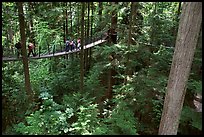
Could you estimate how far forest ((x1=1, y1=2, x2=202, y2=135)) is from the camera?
5.02 meters

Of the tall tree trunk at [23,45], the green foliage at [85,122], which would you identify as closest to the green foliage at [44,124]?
the green foliage at [85,122]

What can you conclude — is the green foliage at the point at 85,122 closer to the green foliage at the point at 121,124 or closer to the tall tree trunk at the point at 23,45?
the green foliage at the point at 121,124

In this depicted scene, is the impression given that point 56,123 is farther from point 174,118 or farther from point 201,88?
point 201,88

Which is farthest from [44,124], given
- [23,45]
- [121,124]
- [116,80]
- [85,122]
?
[116,80]

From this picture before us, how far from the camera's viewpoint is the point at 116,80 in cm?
1203

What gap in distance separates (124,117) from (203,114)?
82.3 inches

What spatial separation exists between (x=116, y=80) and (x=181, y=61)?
24.3 feet

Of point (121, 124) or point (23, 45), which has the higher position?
point (23, 45)

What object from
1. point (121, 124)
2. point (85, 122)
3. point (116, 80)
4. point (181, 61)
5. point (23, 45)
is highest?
point (181, 61)

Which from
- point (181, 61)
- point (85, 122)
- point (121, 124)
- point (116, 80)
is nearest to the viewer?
point (181, 61)

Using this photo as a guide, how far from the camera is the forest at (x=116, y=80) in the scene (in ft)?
16.5

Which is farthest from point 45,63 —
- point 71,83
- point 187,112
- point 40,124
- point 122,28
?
point 187,112

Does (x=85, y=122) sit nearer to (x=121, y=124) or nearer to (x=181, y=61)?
(x=121, y=124)

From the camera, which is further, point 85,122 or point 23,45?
point 23,45
